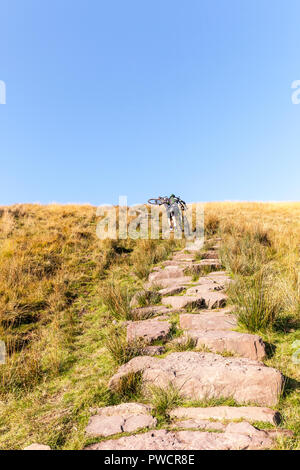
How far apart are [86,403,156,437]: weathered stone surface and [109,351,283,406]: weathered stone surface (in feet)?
0.89

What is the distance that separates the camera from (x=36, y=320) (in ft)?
16.8

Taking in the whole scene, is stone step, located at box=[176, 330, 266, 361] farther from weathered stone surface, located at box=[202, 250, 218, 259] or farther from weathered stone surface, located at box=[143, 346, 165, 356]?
weathered stone surface, located at box=[202, 250, 218, 259]

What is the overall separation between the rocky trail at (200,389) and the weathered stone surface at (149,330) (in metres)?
0.01

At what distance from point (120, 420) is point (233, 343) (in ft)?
4.53

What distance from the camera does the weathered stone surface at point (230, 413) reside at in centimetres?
201

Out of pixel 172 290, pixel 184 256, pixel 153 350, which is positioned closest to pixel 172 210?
pixel 184 256

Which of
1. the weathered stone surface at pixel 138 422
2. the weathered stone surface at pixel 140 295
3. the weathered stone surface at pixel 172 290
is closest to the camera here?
the weathered stone surface at pixel 138 422

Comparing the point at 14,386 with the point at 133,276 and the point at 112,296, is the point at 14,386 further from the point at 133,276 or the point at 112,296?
the point at 133,276

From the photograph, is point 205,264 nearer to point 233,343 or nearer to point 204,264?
point 204,264

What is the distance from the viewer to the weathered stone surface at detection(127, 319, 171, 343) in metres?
3.38

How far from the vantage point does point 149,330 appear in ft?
11.6

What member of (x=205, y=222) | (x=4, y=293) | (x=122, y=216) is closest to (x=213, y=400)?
(x=4, y=293)

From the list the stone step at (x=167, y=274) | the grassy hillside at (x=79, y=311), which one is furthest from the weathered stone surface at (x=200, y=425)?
the stone step at (x=167, y=274)

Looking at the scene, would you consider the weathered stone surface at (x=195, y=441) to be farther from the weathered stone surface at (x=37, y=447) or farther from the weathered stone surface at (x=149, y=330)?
the weathered stone surface at (x=149, y=330)
